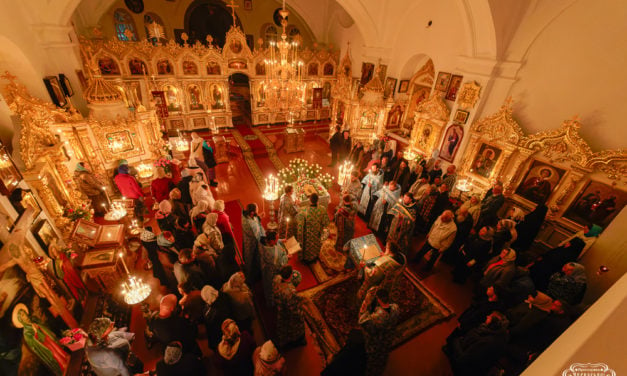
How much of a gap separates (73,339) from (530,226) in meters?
8.49

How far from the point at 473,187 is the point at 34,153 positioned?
10501 mm

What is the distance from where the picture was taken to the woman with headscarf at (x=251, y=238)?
4.52m

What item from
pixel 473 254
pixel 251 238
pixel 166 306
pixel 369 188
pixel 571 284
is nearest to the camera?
pixel 166 306

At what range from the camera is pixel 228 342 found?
286cm

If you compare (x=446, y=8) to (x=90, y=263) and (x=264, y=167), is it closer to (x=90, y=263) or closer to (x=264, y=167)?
(x=264, y=167)

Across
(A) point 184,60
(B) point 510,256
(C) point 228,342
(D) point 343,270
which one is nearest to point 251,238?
(C) point 228,342

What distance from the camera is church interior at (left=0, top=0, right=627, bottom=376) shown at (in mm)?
3107

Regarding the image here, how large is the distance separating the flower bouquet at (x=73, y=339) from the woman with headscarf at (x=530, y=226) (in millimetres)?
8301

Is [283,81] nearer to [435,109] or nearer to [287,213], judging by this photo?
[287,213]

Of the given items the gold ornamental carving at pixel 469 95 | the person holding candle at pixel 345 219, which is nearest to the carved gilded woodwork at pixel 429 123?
the gold ornamental carving at pixel 469 95

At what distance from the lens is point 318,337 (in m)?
4.24

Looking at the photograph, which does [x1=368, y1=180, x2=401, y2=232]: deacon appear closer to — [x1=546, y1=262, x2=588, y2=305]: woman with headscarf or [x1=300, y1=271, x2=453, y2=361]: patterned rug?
[x1=300, y1=271, x2=453, y2=361]: patterned rug

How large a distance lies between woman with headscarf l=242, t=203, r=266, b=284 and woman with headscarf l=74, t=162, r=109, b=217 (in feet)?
14.2

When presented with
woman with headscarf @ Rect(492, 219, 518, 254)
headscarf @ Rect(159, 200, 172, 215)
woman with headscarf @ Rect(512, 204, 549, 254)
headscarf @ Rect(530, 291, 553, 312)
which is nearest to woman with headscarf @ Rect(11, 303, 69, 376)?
headscarf @ Rect(159, 200, 172, 215)
